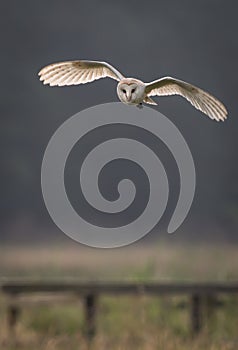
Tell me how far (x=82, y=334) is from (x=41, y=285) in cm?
59

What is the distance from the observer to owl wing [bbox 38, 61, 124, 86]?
1.80 metres

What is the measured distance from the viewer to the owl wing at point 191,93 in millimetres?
1757

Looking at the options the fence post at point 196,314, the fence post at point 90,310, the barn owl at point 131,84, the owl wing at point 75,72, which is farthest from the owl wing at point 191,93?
the fence post at point 196,314

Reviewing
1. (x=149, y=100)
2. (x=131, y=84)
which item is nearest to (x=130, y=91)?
(x=131, y=84)

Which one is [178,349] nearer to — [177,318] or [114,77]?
[177,318]

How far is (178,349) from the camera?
6.79 meters

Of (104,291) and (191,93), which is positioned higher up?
(191,93)

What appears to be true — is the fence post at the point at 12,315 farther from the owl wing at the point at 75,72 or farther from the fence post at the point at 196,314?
the owl wing at the point at 75,72

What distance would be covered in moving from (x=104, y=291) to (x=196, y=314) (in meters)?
0.95

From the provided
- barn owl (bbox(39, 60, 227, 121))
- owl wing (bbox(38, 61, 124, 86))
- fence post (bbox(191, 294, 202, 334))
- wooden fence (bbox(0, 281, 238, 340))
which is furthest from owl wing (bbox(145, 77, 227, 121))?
fence post (bbox(191, 294, 202, 334))

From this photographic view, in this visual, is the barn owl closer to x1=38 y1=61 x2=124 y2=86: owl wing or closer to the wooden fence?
x1=38 y1=61 x2=124 y2=86: owl wing

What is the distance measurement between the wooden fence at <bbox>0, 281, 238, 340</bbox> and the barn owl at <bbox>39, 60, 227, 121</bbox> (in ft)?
19.8

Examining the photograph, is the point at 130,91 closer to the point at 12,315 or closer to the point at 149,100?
the point at 149,100

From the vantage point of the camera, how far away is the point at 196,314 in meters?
8.48
